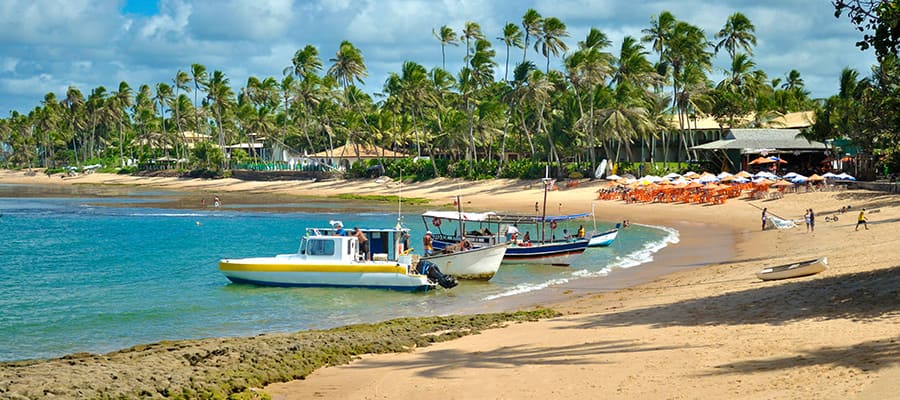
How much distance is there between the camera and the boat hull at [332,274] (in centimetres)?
2909

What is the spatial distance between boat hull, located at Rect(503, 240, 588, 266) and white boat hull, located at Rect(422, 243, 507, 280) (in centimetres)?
459

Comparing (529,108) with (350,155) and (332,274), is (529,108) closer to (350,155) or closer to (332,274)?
(350,155)

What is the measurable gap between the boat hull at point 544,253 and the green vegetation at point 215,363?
15208 mm

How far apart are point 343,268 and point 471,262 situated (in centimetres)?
467

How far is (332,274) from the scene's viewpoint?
96.3 ft

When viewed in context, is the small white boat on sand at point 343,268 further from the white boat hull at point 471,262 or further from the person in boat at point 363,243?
the white boat hull at point 471,262

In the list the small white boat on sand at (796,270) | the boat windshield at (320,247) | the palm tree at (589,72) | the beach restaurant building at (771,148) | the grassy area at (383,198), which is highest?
the palm tree at (589,72)

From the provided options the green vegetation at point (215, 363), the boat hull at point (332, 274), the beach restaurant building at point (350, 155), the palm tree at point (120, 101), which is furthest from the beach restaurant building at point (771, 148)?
the palm tree at point (120, 101)

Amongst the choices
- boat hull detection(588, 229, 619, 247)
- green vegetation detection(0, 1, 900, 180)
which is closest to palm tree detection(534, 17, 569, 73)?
green vegetation detection(0, 1, 900, 180)

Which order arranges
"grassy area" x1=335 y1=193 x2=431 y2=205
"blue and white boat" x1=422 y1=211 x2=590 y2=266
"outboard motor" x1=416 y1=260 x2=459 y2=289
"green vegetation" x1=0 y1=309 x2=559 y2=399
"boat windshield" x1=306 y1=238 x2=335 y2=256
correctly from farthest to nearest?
"grassy area" x1=335 y1=193 x2=431 y2=205, "blue and white boat" x1=422 y1=211 x2=590 y2=266, "boat windshield" x1=306 y1=238 x2=335 y2=256, "outboard motor" x1=416 y1=260 x2=459 y2=289, "green vegetation" x1=0 y1=309 x2=559 y2=399

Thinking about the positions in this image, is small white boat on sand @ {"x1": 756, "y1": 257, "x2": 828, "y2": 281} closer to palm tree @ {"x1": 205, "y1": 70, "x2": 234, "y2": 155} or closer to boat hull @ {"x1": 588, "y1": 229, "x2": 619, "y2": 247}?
boat hull @ {"x1": 588, "y1": 229, "x2": 619, "y2": 247}

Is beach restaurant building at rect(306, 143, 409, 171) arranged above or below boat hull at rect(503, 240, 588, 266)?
above

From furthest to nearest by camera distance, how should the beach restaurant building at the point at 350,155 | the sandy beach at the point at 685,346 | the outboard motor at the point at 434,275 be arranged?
the beach restaurant building at the point at 350,155, the outboard motor at the point at 434,275, the sandy beach at the point at 685,346

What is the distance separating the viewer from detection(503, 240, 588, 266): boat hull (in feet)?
118
